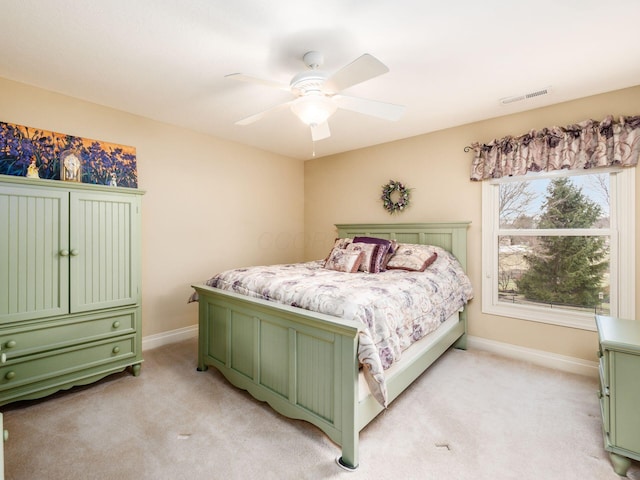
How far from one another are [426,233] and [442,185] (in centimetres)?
59

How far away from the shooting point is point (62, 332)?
2.31m

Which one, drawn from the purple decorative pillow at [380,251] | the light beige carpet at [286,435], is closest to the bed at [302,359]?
the light beige carpet at [286,435]

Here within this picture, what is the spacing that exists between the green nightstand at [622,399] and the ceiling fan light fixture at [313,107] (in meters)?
2.08

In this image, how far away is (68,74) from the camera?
2.39 meters

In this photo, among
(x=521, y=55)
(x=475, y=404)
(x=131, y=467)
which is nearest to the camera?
(x=131, y=467)

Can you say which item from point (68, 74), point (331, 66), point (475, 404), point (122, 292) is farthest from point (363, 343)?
point (68, 74)

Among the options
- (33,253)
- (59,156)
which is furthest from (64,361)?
(59,156)

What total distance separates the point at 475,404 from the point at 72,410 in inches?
112

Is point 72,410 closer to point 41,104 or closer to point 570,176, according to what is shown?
point 41,104

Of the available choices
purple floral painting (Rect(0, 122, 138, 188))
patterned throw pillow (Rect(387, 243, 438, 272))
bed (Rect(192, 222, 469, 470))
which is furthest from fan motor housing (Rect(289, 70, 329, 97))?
purple floral painting (Rect(0, 122, 138, 188))

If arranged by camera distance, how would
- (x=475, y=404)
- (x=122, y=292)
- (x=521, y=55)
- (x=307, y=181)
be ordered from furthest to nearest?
(x=307, y=181), (x=122, y=292), (x=475, y=404), (x=521, y=55)

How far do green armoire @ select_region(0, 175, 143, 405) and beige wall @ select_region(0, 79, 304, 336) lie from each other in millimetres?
722

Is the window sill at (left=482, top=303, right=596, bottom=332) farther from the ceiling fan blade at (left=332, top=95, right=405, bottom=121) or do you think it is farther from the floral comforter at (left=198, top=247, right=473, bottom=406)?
the ceiling fan blade at (left=332, top=95, right=405, bottom=121)

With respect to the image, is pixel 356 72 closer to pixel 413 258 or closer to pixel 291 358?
pixel 291 358
